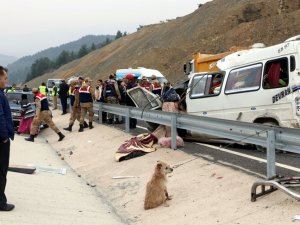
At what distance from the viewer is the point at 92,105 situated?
17484 mm

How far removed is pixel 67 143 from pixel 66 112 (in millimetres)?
9594

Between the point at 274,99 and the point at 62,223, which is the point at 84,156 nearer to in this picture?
the point at 274,99

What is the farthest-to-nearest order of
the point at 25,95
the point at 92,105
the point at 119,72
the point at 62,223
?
1. the point at 119,72
2. the point at 25,95
3. the point at 92,105
4. the point at 62,223

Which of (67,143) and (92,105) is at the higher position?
(92,105)

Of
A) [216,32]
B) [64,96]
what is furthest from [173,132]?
[216,32]

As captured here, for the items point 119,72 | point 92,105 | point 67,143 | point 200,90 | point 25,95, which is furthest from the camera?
point 119,72

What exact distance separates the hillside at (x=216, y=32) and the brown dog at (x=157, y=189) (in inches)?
1302

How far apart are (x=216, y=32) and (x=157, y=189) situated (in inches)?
1820

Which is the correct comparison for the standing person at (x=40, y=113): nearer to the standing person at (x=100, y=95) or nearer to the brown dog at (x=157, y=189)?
the standing person at (x=100, y=95)

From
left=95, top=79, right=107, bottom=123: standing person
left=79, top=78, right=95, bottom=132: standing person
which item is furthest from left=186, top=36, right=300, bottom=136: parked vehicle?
left=95, top=79, right=107, bottom=123: standing person

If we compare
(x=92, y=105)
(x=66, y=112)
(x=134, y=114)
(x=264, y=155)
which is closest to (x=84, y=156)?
(x=134, y=114)

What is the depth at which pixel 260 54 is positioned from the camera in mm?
10930

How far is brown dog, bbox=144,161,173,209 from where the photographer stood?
24.8 feet

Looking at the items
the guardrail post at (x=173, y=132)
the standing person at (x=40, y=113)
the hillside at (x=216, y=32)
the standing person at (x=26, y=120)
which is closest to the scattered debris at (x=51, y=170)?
the guardrail post at (x=173, y=132)
